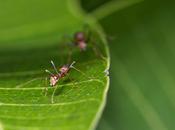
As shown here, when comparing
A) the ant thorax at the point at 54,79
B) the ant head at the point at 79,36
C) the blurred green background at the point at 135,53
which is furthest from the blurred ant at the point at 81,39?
the ant thorax at the point at 54,79

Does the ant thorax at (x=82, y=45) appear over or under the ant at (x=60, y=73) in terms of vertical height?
under

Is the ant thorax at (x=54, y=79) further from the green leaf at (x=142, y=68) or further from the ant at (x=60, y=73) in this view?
the green leaf at (x=142, y=68)

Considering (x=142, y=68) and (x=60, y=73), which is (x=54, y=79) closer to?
(x=60, y=73)

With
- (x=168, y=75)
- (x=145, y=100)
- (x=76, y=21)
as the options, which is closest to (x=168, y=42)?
(x=168, y=75)

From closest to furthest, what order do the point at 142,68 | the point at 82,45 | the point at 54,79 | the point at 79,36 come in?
1. the point at 54,79
2. the point at 142,68
3. the point at 82,45
4. the point at 79,36

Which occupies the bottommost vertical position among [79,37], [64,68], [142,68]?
[142,68]

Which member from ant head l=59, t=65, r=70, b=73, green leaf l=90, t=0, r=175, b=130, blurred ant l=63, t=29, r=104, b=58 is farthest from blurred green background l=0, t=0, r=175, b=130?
ant head l=59, t=65, r=70, b=73

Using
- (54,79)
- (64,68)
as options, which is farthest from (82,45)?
(54,79)
